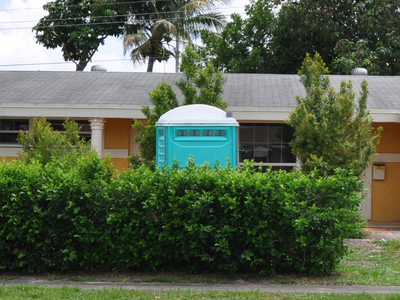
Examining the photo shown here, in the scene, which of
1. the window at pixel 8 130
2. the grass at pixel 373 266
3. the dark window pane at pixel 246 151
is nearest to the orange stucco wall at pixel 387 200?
the dark window pane at pixel 246 151

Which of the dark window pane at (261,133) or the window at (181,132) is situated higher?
the dark window pane at (261,133)

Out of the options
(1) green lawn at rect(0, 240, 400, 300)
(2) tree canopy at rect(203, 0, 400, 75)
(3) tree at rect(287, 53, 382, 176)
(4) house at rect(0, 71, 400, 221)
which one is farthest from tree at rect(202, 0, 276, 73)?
(1) green lawn at rect(0, 240, 400, 300)

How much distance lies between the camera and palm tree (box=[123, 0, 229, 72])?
1107 inches

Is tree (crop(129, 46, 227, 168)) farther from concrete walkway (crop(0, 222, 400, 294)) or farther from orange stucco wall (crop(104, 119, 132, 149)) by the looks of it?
concrete walkway (crop(0, 222, 400, 294))

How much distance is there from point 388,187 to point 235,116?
4621 millimetres

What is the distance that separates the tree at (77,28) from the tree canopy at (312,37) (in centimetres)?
615

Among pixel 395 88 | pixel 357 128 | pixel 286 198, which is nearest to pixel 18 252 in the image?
pixel 286 198

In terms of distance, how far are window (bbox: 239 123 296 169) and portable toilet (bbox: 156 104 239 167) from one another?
4976 millimetres

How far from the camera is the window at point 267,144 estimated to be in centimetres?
1460

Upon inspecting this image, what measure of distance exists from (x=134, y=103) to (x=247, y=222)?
7549 millimetres

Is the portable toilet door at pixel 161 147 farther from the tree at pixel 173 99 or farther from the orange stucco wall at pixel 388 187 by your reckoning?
the orange stucco wall at pixel 388 187

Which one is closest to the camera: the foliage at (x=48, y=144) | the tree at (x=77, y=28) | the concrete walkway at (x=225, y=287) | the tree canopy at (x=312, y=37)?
the concrete walkway at (x=225, y=287)

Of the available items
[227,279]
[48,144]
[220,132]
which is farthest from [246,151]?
[227,279]

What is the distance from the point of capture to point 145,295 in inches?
257
